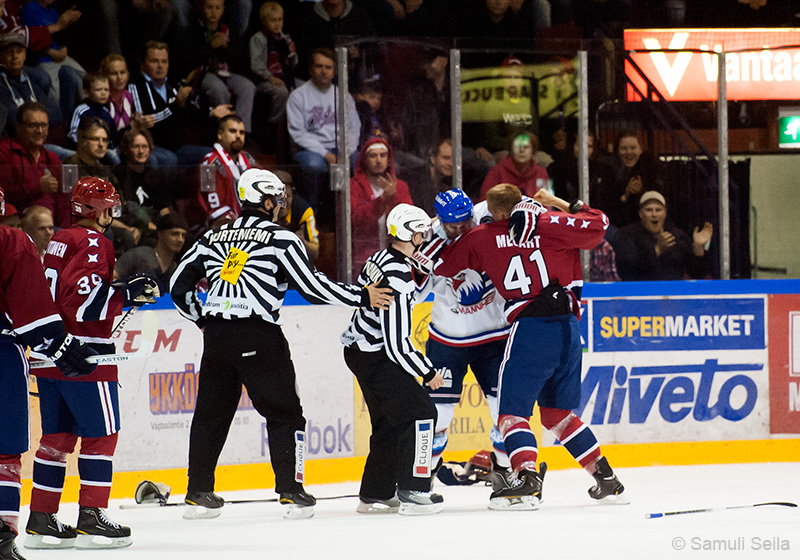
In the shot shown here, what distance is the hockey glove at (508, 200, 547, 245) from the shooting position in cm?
522

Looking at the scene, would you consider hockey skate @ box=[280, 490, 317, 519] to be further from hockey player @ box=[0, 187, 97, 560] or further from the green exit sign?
the green exit sign

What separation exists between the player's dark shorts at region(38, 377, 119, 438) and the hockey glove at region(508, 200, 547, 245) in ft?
6.16

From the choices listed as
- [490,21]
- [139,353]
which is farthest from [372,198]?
[490,21]

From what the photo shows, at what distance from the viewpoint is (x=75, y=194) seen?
15.2 feet

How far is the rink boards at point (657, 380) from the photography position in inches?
247

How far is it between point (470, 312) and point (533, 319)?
0.42 m

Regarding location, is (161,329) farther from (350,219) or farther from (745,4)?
(745,4)

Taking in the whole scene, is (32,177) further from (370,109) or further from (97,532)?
(97,532)

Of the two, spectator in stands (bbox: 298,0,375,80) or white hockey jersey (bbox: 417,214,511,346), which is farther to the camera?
spectator in stands (bbox: 298,0,375,80)

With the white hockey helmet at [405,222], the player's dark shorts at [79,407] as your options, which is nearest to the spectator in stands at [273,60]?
the white hockey helmet at [405,222]

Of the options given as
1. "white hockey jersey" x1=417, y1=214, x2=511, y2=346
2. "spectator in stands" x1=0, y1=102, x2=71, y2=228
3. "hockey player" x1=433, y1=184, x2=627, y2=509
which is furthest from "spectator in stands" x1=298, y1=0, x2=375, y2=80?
"hockey player" x1=433, y1=184, x2=627, y2=509

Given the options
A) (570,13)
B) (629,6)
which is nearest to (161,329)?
(570,13)

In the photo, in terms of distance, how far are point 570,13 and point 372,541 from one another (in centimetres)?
548

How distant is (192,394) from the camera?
6078 mm
